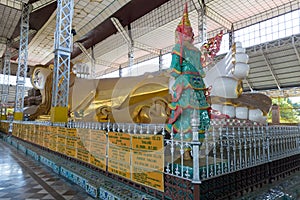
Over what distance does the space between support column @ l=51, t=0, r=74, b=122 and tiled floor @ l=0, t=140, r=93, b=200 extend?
49.3 inches

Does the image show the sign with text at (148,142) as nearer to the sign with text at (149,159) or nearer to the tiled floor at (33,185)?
the sign with text at (149,159)

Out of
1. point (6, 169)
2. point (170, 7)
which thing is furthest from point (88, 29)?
point (6, 169)

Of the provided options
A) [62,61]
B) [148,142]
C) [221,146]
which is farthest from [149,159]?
[62,61]

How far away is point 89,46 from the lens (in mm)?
17500

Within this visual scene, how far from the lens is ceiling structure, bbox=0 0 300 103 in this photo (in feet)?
35.9

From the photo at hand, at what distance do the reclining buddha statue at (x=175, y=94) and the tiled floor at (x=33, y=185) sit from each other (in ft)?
4.71

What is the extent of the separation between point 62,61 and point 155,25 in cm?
896

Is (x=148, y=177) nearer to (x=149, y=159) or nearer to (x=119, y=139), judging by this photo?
(x=149, y=159)

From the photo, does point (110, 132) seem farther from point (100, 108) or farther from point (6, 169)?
point (6, 169)

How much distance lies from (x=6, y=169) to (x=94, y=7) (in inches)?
372

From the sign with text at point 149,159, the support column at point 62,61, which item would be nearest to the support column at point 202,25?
the support column at point 62,61

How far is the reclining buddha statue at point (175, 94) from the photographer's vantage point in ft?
8.18

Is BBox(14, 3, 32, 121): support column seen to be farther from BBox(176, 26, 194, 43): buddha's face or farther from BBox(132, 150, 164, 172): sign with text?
BBox(176, 26, 194, 43): buddha's face

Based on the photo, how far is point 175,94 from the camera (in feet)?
8.20
